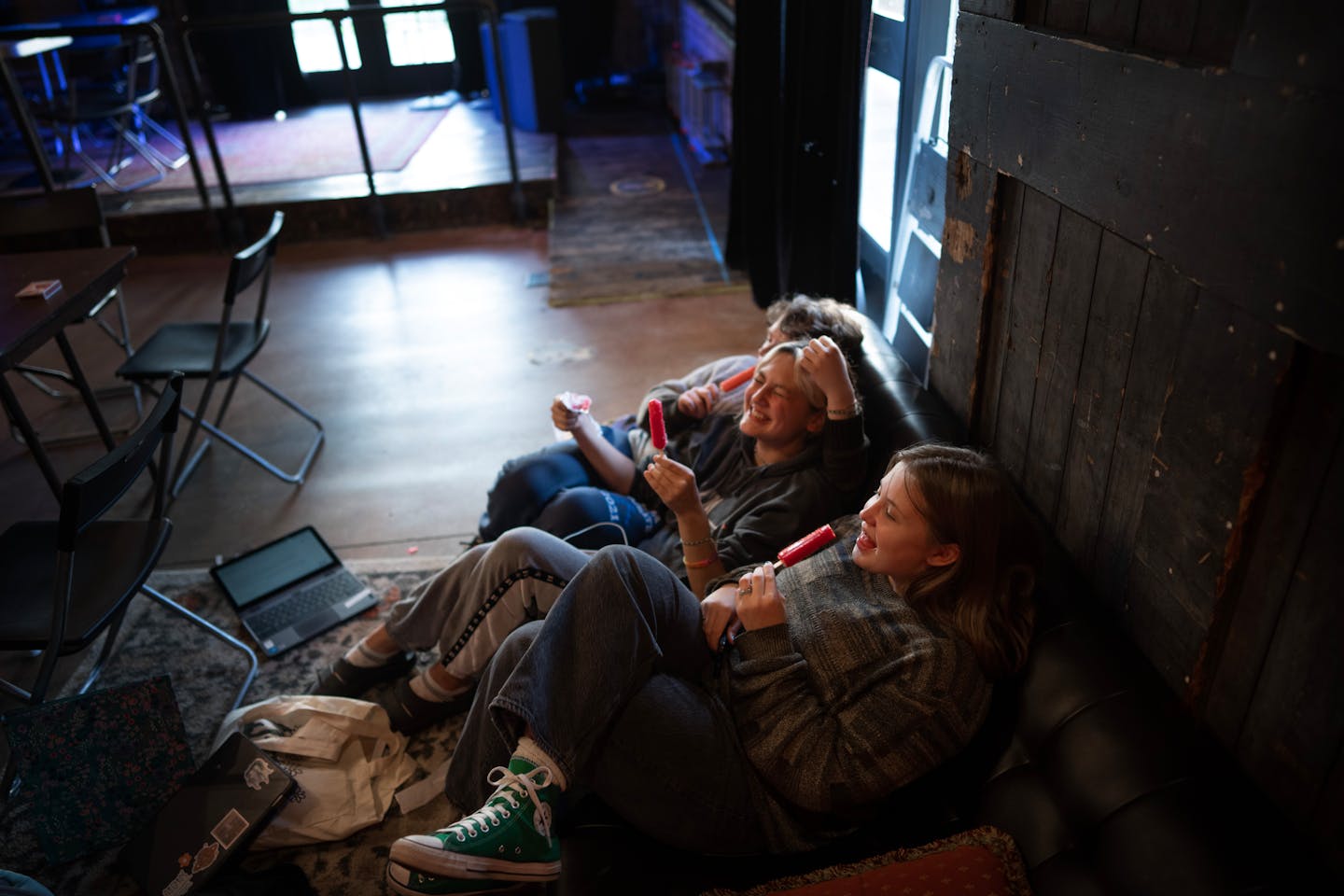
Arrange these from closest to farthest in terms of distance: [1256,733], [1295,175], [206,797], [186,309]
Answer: [1295,175] < [1256,733] < [206,797] < [186,309]

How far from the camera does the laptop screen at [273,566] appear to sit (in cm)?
257

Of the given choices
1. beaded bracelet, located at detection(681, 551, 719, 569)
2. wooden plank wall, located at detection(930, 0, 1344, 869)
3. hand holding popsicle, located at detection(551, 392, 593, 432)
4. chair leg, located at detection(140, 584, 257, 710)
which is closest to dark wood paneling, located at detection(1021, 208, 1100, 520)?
wooden plank wall, located at detection(930, 0, 1344, 869)

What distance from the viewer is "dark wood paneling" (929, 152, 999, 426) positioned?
1767 mm

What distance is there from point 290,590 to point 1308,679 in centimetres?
237

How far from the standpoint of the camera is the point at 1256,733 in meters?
1.16

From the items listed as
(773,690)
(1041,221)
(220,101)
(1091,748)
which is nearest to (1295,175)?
(1041,221)

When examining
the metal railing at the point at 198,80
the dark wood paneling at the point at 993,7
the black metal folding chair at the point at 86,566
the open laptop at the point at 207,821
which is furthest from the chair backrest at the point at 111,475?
the metal railing at the point at 198,80

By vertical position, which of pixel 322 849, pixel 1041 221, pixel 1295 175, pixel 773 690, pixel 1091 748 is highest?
pixel 1295 175

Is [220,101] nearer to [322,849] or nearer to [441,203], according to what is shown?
[441,203]

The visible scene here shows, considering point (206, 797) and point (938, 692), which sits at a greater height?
point (938, 692)

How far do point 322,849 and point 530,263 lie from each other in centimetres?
360

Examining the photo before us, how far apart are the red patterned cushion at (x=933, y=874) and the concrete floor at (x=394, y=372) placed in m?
1.71

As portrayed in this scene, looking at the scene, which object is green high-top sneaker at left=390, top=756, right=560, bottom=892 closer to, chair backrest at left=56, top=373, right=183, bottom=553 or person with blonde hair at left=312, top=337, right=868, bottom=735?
person with blonde hair at left=312, top=337, right=868, bottom=735

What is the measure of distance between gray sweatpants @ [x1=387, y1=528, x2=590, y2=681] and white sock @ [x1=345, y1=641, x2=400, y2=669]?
0.33ft
